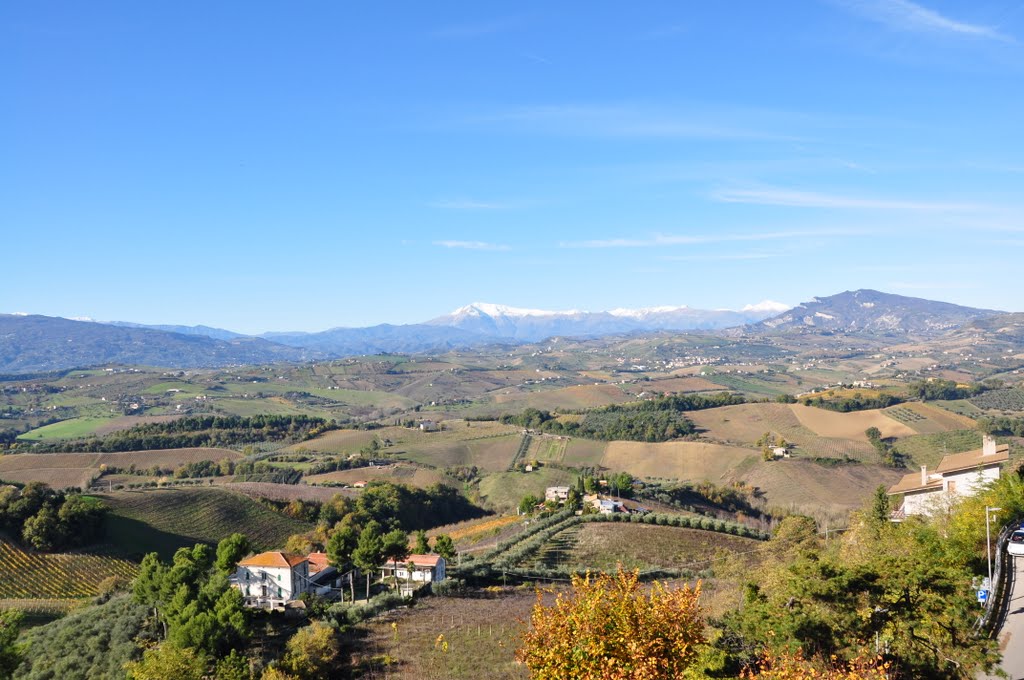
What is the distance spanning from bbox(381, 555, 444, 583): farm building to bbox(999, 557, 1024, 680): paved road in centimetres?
3022

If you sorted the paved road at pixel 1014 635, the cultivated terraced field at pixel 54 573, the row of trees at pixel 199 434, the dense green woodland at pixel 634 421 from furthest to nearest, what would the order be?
1. the dense green woodland at pixel 634 421
2. the row of trees at pixel 199 434
3. the cultivated terraced field at pixel 54 573
4. the paved road at pixel 1014 635

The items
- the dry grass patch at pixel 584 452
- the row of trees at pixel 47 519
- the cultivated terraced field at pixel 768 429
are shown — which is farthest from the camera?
the dry grass patch at pixel 584 452

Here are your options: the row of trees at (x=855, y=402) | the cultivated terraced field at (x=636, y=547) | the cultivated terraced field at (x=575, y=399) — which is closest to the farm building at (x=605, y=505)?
the cultivated terraced field at (x=636, y=547)

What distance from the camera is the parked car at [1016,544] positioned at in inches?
1049

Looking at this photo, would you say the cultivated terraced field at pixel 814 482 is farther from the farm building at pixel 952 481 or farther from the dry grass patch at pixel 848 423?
the farm building at pixel 952 481

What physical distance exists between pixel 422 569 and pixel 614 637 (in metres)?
33.0

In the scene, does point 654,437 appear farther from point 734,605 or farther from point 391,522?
point 734,605

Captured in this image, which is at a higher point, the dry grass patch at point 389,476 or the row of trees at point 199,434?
the row of trees at point 199,434

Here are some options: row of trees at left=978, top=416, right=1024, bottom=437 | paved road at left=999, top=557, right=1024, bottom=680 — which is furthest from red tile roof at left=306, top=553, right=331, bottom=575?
row of trees at left=978, top=416, right=1024, bottom=437

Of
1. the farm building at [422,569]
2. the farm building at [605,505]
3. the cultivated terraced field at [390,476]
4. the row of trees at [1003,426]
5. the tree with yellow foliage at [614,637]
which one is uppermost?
the tree with yellow foliage at [614,637]

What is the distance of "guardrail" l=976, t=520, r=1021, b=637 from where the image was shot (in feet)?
67.2

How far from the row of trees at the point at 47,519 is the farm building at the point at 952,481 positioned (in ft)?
193

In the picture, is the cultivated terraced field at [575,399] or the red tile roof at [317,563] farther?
the cultivated terraced field at [575,399]

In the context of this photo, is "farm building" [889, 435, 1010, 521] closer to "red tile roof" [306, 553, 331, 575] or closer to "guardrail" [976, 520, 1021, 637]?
"guardrail" [976, 520, 1021, 637]
